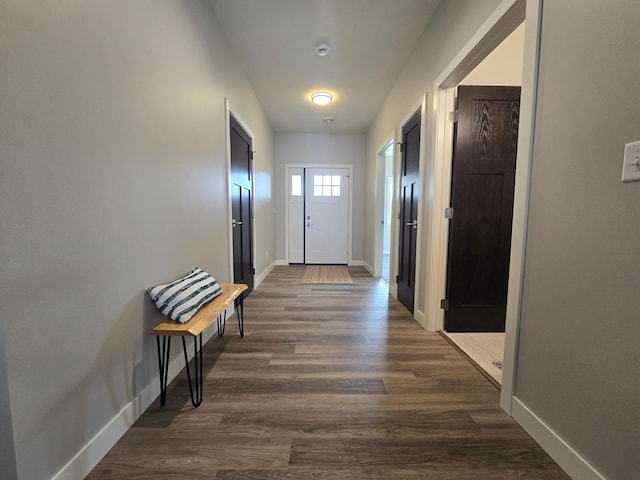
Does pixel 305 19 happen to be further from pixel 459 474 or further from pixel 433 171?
pixel 459 474

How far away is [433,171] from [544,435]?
5.72 ft

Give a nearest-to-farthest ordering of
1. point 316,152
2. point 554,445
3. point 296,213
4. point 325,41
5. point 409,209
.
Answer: point 554,445 → point 325,41 → point 409,209 → point 316,152 → point 296,213

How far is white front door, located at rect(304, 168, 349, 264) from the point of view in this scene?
5.38 m

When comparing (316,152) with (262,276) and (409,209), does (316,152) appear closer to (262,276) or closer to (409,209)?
(262,276)

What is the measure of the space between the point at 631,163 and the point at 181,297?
190 cm

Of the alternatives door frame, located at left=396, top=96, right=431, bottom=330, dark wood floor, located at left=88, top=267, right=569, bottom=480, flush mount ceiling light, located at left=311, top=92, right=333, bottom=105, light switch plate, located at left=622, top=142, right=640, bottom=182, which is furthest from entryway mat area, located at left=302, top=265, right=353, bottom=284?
light switch plate, located at left=622, top=142, right=640, bottom=182

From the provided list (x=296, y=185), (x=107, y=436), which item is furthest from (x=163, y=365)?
(x=296, y=185)

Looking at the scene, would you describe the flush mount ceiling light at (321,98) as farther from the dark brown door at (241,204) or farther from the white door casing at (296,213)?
the white door casing at (296,213)

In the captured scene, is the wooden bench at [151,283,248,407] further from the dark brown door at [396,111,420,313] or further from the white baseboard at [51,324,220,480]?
the dark brown door at [396,111,420,313]

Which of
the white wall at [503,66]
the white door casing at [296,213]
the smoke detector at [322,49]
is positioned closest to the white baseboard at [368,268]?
the white door casing at [296,213]

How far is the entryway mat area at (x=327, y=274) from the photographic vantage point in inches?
164

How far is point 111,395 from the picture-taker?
1150 millimetres

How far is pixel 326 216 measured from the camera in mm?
5449

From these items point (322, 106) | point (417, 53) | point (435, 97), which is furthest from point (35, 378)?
point (322, 106)
